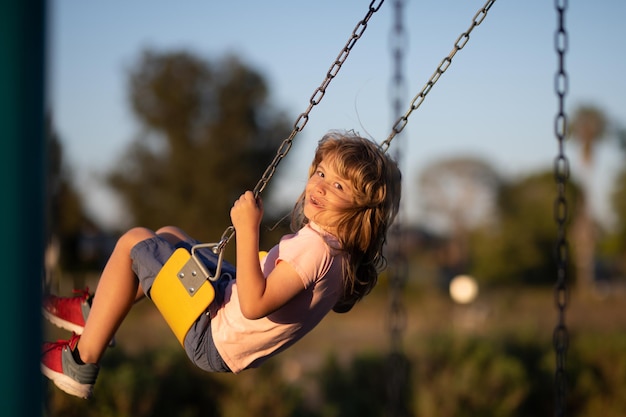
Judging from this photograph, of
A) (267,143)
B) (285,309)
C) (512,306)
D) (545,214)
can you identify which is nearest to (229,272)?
(285,309)

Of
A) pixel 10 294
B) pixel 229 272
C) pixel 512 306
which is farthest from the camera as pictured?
pixel 512 306

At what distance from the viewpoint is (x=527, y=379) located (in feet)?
23.1

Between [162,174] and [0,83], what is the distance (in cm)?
1681

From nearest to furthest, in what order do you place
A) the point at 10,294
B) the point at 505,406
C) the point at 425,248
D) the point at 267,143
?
the point at 10,294
the point at 505,406
the point at 267,143
the point at 425,248

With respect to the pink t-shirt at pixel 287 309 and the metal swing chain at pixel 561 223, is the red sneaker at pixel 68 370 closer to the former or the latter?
the pink t-shirt at pixel 287 309

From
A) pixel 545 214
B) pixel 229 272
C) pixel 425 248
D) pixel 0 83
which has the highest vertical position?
pixel 0 83

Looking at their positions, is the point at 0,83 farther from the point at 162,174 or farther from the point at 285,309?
the point at 162,174

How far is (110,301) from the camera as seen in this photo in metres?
2.44

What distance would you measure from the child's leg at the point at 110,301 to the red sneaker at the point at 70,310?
134mm

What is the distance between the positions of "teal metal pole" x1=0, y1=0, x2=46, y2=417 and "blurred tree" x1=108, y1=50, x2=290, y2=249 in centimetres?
1580

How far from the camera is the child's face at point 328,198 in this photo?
2.35m

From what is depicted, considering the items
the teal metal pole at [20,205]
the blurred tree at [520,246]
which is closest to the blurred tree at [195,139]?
the blurred tree at [520,246]

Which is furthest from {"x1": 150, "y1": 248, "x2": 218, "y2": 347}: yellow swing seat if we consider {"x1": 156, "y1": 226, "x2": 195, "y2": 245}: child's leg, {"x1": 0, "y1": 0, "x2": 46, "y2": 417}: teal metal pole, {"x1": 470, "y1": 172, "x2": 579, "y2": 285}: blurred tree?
{"x1": 470, "y1": 172, "x2": 579, "y2": 285}: blurred tree

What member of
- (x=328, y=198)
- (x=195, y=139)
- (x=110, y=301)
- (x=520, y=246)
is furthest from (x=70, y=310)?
(x=520, y=246)
